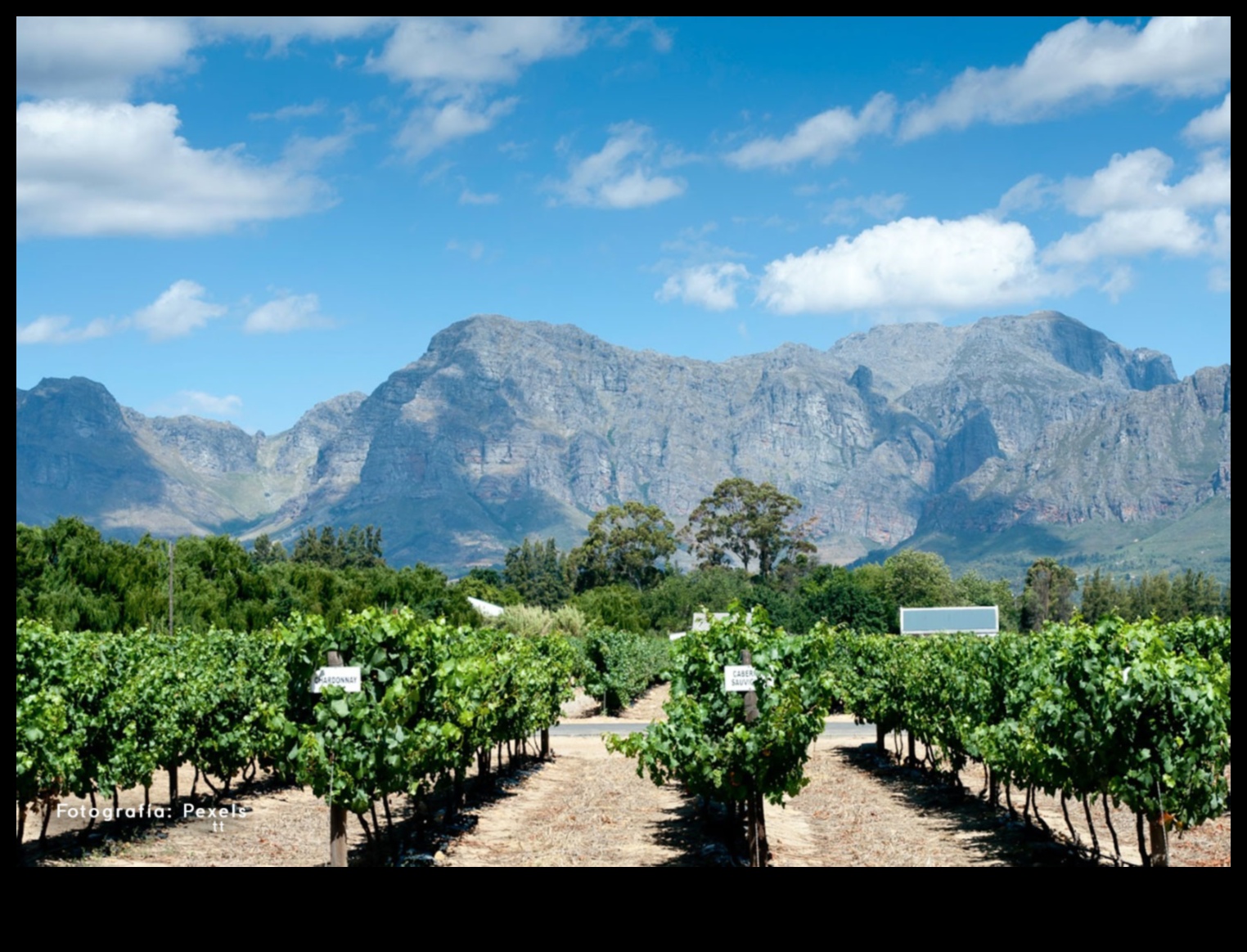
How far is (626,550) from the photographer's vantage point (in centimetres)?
9738

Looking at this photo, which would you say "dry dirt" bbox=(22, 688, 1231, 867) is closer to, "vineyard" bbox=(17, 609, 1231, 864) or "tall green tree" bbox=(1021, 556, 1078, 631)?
"vineyard" bbox=(17, 609, 1231, 864)

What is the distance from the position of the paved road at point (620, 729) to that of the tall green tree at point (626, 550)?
61.0 meters

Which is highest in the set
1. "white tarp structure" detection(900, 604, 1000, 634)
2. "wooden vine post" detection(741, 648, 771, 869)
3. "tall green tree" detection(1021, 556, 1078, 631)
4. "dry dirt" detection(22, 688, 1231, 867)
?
"wooden vine post" detection(741, 648, 771, 869)

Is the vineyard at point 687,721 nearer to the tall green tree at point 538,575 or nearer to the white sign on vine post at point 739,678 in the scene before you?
the white sign on vine post at point 739,678

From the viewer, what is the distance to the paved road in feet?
100

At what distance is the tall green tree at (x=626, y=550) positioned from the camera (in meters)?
97.3

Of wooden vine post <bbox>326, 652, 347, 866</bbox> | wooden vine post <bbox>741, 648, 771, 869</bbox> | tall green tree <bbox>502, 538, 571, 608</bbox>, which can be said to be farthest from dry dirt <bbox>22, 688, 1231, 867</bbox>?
tall green tree <bbox>502, 538, 571, 608</bbox>

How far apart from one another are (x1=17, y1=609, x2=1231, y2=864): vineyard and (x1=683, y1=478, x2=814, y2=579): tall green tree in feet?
285

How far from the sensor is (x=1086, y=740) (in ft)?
31.6

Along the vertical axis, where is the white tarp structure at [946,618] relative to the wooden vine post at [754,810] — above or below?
below

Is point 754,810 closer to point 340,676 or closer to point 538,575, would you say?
point 340,676

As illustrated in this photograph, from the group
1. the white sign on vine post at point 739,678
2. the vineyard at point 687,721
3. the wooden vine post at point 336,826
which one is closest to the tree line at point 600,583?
the vineyard at point 687,721
